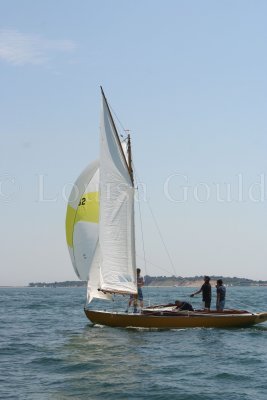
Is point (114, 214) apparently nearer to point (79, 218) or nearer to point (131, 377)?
point (79, 218)

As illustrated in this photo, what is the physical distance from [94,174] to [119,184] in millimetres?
2257

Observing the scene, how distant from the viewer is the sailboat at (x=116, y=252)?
34000 millimetres

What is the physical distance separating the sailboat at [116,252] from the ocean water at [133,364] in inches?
23.9

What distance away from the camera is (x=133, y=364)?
80.2ft

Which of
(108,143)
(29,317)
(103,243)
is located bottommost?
(29,317)

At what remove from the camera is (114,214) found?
114 feet

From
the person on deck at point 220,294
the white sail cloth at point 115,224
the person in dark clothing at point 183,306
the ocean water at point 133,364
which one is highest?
the white sail cloth at point 115,224

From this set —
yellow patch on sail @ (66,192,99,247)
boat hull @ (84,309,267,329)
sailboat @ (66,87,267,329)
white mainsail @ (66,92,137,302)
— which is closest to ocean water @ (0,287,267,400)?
boat hull @ (84,309,267,329)

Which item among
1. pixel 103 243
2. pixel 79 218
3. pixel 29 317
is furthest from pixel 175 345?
pixel 29 317

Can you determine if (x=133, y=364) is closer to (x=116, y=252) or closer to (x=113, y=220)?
(x=116, y=252)

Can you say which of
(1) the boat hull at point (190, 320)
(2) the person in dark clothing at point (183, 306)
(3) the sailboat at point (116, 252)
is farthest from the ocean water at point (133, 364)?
(2) the person in dark clothing at point (183, 306)

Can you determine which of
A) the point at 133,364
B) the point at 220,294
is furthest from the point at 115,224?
the point at 133,364

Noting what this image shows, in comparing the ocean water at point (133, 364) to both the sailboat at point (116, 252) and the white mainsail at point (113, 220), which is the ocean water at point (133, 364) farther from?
the white mainsail at point (113, 220)

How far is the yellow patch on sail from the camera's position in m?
36.0
